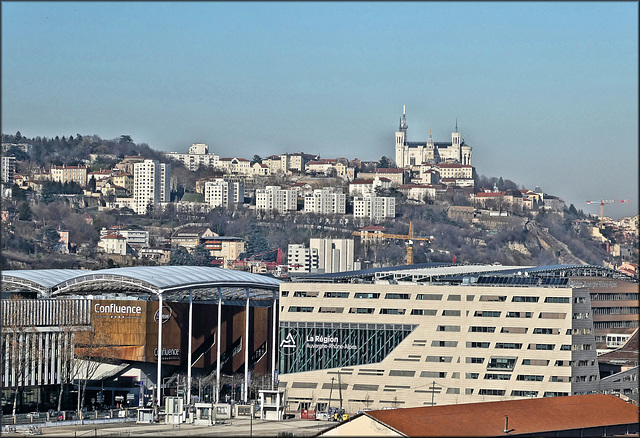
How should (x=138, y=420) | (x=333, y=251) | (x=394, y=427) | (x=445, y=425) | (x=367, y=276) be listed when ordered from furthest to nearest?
(x=333, y=251), (x=367, y=276), (x=138, y=420), (x=445, y=425), (x=394, y=427)

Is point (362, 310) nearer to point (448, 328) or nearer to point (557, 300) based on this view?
point (448, 328)

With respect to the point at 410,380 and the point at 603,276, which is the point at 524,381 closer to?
the point at 410,380

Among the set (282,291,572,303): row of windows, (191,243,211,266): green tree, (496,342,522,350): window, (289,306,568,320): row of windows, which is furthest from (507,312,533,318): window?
(191,243,211,266): green tree

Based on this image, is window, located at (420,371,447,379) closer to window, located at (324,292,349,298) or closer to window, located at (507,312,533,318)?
window, located at (507,312,533,318)

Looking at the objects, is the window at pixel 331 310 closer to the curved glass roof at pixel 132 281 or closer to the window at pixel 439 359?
the curved glass roof at pixel 132 281

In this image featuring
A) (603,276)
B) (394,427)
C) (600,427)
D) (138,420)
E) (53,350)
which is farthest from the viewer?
(603,276)

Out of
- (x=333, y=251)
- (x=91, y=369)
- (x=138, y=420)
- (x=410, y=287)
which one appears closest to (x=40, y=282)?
(x=91, y=369)

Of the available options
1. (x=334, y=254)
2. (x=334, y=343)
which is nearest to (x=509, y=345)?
(x=334, y=343)
